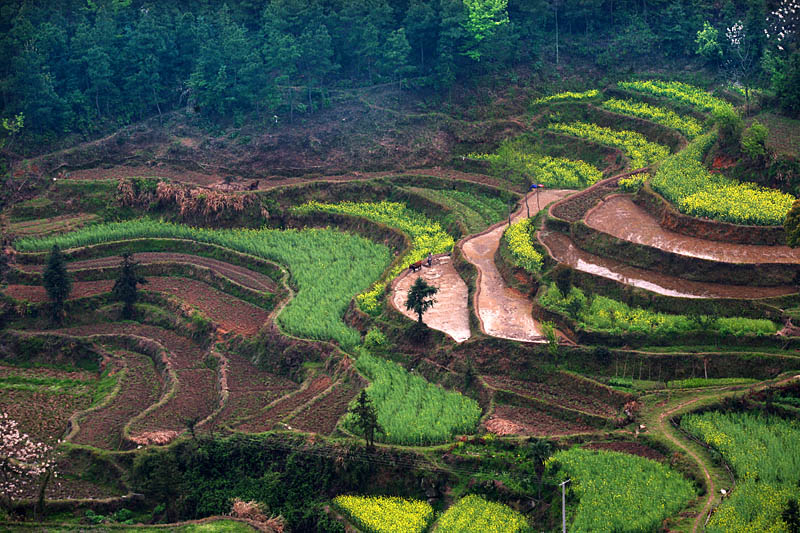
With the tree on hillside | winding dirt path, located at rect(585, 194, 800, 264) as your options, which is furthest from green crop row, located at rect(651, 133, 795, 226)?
the tree on hillside

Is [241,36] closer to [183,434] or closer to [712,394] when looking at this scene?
[183,434]

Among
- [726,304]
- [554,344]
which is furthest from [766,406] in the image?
[554,344]

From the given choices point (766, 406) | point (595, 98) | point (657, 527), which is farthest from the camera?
point (595, 98)

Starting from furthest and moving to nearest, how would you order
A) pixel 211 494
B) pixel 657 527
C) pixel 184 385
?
pixel 184 385 < pixel 211 494 < pixel 657 527

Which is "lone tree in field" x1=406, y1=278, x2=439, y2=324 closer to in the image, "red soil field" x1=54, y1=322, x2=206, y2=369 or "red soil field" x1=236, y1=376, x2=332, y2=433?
"red soil field" x1=236, y1=376, x2=332, y2=433

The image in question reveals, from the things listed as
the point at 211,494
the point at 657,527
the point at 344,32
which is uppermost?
the point at 344,32

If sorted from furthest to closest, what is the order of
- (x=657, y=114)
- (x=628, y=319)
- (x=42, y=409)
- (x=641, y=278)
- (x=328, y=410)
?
(x=657, y=114), (x=42, y=409), (x=641, y=278), (x=328, y=410), (x=628, y=319)

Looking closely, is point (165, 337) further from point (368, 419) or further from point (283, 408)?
point (368, 419)

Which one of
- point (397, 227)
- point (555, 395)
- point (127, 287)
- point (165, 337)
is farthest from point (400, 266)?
point (555, 395)
